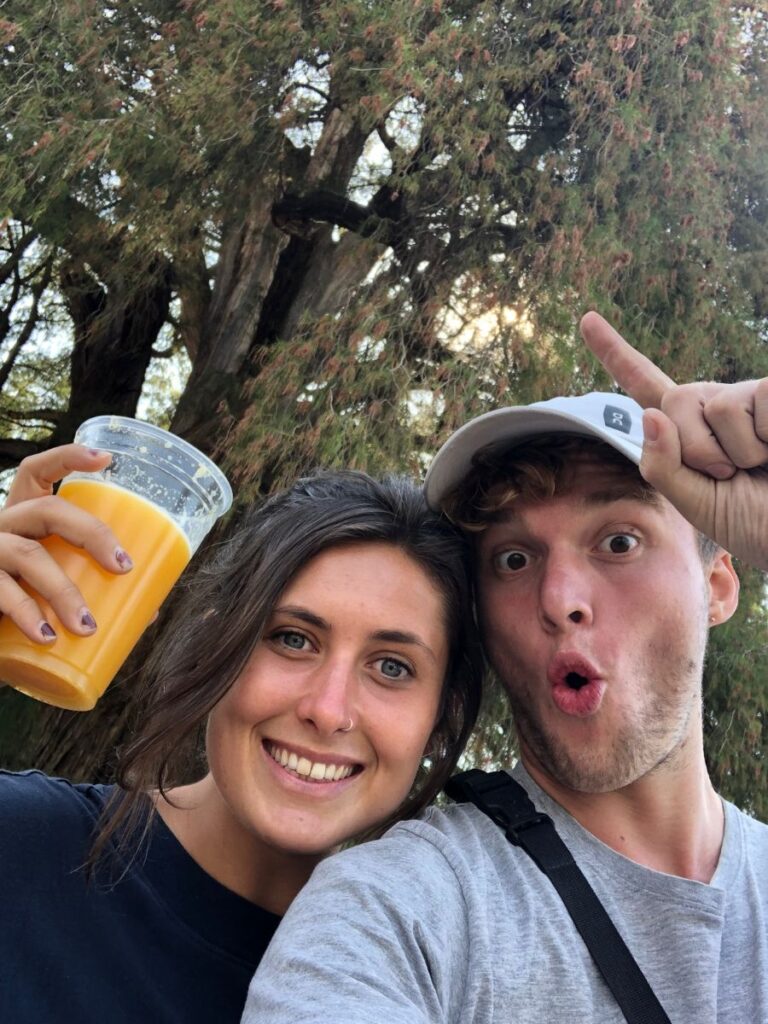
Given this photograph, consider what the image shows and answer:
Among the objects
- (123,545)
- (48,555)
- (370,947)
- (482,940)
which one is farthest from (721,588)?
(48,555)

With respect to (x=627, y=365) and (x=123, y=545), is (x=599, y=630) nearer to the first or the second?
(x=627, y=365)

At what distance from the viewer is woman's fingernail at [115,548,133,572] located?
1427 millimetres

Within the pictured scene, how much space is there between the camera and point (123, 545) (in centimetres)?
148

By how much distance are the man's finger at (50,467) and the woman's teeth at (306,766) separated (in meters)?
0.56

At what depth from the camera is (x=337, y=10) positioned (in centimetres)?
463

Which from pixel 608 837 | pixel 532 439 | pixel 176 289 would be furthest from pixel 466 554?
pixel 176 289

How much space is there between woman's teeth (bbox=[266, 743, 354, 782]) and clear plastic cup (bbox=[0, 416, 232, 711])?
1.00 feet

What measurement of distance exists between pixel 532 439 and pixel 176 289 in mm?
4651

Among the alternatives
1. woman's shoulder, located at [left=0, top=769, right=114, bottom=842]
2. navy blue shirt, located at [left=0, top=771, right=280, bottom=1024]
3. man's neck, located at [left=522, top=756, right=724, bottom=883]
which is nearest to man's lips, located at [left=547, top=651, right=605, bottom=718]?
man's neck, located at [left=522, top=756, right=724, bottom=883]

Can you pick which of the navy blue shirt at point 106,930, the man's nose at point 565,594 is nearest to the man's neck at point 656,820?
the man's nose at point 565,594

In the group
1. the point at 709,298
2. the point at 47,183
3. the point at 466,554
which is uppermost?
the point at 709,298

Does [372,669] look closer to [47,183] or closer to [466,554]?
[466,554]

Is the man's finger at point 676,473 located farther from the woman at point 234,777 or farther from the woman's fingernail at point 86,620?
the woman's fingernail at point 86,620

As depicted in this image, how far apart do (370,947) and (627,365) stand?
889 mm
